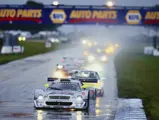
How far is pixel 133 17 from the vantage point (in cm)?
7525

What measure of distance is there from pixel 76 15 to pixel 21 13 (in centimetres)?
652

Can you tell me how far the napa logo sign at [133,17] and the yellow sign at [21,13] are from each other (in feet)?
34.0

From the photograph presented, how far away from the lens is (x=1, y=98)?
2875 centimetres

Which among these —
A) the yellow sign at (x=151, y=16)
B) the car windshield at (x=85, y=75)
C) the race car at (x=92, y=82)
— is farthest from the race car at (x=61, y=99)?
the yellow sign at (x=151, y=16)

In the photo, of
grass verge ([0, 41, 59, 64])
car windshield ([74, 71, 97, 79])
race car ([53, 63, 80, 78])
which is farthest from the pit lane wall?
car windshield ([74, 71, 97, 79])

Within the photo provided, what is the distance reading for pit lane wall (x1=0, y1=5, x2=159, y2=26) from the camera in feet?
245

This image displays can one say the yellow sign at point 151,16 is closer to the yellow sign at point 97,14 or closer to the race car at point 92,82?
the yellow sign at point 97,14

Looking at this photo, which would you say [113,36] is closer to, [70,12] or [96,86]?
[70,12]

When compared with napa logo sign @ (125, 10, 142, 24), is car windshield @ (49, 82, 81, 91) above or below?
above

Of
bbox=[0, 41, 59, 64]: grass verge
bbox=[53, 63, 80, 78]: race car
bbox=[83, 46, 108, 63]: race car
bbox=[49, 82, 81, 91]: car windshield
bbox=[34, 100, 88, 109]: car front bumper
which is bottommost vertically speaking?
bbox=[0, 41, 59, 64]: grass verge

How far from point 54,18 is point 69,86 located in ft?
169

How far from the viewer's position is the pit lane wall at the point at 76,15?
245 feet

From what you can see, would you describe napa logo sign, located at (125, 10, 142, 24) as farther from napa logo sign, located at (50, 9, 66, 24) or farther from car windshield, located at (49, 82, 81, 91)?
car windshield, located at (49, 82, 81, 91)

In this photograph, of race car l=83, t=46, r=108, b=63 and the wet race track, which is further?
race car l=83, t=46, r=108, b=63
